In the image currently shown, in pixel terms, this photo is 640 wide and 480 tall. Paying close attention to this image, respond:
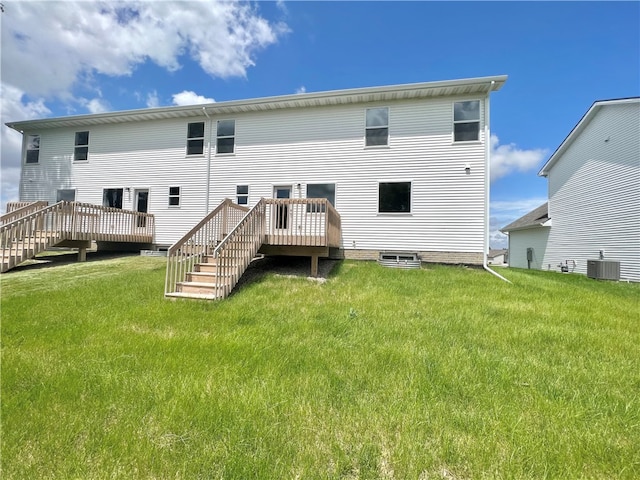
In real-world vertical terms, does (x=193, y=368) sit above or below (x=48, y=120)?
below

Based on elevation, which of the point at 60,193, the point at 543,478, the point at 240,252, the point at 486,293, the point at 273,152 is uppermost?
the point at 273,152

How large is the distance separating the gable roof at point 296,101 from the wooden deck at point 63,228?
4549mm

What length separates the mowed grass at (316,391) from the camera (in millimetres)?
2107

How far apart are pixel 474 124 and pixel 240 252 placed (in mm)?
8998

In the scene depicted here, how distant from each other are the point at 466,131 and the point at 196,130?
10.8 meters

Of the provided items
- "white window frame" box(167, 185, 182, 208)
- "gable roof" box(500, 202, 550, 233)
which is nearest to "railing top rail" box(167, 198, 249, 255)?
"white window frame" box(167, 185, 182, 208)

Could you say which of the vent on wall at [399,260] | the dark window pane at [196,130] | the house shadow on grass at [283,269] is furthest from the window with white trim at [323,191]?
the dark window pane at [196,130]

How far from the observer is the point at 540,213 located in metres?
21.4

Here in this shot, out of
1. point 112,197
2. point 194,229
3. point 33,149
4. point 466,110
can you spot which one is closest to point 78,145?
point 33,149

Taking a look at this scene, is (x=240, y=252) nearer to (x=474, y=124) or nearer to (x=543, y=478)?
(x=543, y=478)

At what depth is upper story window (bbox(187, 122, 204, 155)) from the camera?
44.4 ft

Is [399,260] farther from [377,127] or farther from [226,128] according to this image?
[226,128]

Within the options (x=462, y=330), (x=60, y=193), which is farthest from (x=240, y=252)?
(x=60, y=193)

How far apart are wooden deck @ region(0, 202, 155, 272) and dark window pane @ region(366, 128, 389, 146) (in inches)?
387
